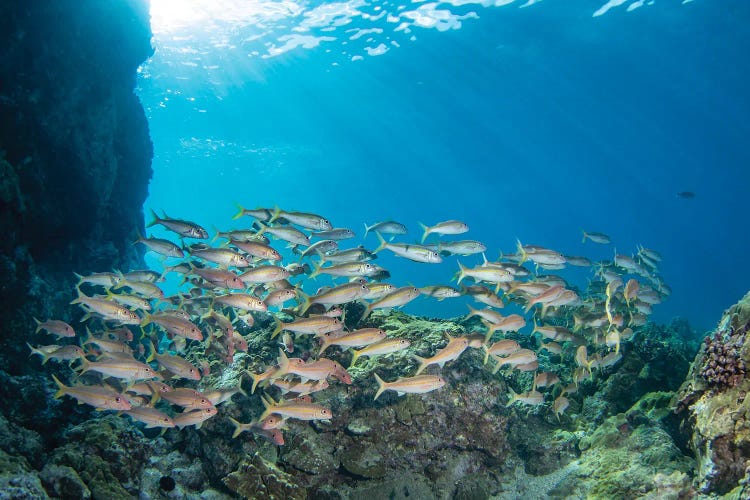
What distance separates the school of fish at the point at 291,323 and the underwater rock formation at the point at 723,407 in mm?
1487

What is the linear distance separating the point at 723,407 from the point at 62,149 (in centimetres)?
1648

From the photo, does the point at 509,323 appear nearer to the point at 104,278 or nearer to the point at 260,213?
the point at 260,213

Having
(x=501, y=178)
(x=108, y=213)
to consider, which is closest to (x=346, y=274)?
(x=108, y=213)

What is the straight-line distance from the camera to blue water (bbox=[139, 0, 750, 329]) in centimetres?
2778

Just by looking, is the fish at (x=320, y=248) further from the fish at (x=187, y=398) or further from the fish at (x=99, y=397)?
the fish at (x=99, y=397)

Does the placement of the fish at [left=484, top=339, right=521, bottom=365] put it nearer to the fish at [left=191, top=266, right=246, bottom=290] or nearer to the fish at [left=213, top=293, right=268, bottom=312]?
the fish at [left=213, top=293, right=268, bottom=312]

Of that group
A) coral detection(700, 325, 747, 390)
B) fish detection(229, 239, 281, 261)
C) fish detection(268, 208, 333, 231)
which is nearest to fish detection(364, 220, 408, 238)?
fish detection(268, 208, 333, 231)

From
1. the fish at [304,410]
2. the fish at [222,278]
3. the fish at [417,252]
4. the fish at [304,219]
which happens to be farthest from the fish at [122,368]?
the fish at [417,252]

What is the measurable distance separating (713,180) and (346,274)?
9009 cm

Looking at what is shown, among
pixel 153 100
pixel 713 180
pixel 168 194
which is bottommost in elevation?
pixel 713 180

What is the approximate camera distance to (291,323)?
5.39 m

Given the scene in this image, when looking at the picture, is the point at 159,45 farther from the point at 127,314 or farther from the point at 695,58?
the point at 695,58

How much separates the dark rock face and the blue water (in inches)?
497

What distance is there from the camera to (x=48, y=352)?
7.01 metres
